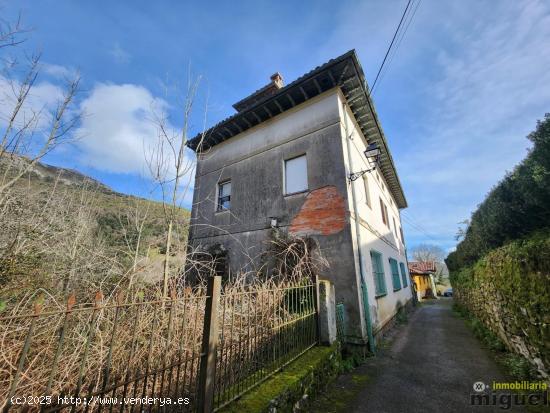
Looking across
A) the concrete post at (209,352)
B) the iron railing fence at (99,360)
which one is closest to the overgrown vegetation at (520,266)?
the concrete post at (209,352)

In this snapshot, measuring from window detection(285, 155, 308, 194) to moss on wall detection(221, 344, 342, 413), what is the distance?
465 centimetres

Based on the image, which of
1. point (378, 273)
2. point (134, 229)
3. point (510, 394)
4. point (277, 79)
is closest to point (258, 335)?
point (510, 394)

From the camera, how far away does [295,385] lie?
11.6ft

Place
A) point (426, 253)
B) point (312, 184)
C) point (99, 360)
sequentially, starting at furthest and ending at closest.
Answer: point (426, 253) → point (312, 184) → point (99, 360)

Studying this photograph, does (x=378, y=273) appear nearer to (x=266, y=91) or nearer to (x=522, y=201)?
(x=522, y=201)

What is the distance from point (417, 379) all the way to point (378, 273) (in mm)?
4020

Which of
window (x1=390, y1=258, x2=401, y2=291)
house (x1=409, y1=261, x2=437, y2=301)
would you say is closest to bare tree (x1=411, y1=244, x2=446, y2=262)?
house (x1=409, y1=261, x2=437, y2=301)

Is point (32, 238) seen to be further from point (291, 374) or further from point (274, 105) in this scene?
point (274, 105)

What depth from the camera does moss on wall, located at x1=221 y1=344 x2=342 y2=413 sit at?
2960mm

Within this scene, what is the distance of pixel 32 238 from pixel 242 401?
21.9 feet

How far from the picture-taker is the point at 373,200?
396 inches

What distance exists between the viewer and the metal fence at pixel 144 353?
6.64ft

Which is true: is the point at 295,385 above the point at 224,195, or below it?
below

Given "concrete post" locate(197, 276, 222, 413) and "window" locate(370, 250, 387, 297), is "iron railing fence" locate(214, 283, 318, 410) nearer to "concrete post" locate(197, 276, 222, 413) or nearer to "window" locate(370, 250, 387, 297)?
"concrete post" locate(197, 276, 222, 413)
